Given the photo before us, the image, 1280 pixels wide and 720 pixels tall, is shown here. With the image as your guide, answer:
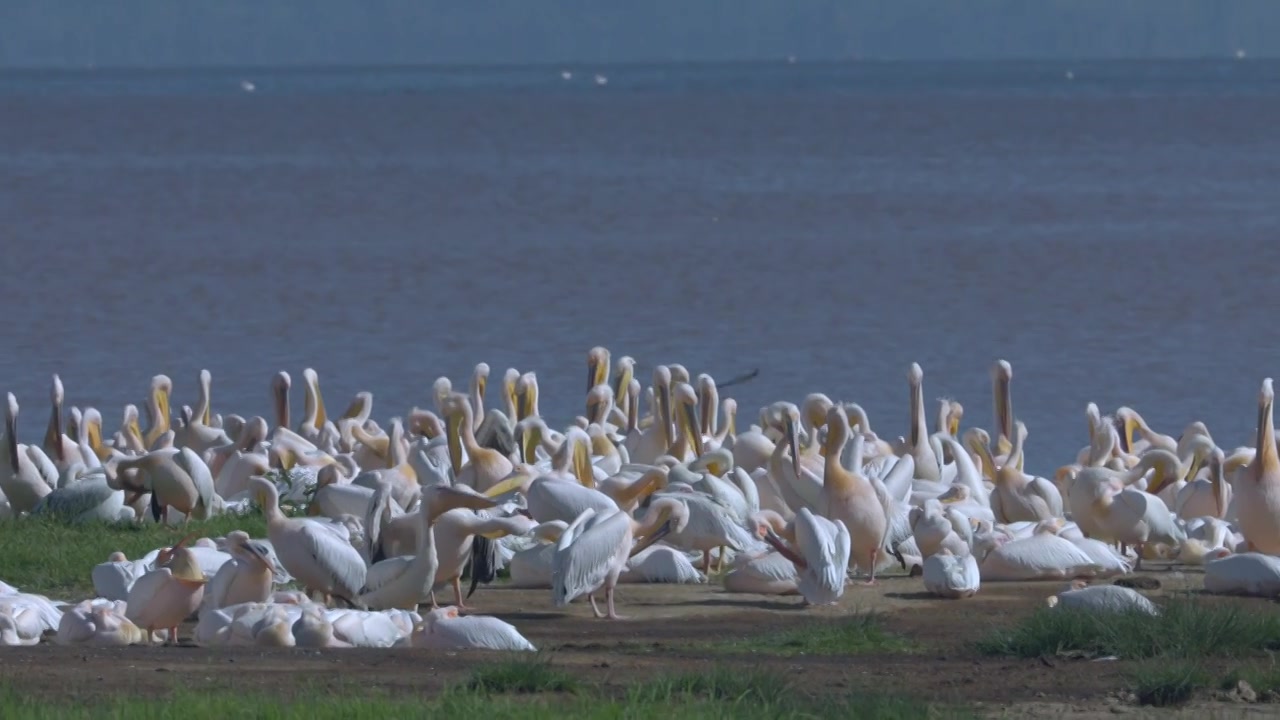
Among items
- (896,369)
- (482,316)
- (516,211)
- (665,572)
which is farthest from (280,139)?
(665,572)

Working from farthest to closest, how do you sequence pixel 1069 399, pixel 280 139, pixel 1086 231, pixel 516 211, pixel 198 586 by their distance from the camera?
1. pixel 280 139
2. pixel 516 211
3. pixel 1086 231
4. pixel 1069 399
5. pixel 198 586

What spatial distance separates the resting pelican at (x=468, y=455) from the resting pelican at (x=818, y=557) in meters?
2.09

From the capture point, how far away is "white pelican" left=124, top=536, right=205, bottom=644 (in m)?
7.50

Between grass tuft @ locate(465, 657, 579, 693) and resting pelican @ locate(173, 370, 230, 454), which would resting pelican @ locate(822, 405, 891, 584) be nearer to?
grass tuft @ locate(465, 657, 579, 693)

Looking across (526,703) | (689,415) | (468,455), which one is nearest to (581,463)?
(468,455)

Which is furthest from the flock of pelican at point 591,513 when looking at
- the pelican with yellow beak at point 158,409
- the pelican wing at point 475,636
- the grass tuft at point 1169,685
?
the grass tuft at point 1169,685

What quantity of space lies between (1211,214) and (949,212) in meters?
4.18

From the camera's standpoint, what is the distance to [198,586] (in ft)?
24.8

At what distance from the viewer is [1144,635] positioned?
21.8 ft

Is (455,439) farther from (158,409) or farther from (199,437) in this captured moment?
(158,409)

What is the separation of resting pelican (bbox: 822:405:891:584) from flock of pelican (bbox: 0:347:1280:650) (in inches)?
0.4

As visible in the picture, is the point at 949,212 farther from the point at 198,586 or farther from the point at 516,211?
the point at 198,586

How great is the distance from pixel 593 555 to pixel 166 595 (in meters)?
1.45

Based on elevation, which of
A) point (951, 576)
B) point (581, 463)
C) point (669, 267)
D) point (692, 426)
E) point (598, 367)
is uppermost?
point (669, 267)
